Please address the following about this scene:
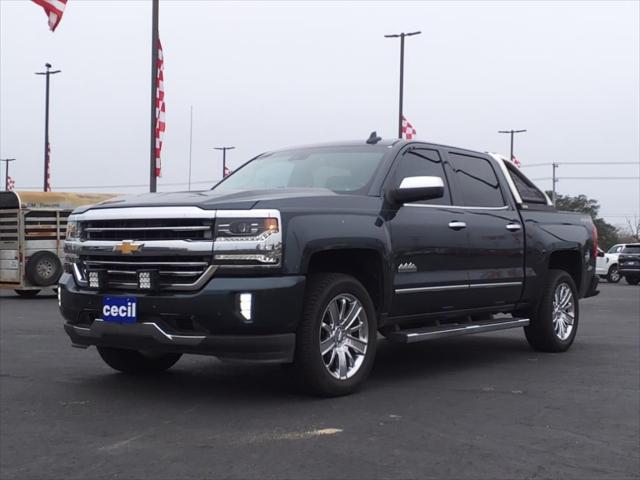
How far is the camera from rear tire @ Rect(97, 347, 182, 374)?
6742mm

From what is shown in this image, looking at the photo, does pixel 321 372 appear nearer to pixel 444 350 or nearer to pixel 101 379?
pixel 101 379

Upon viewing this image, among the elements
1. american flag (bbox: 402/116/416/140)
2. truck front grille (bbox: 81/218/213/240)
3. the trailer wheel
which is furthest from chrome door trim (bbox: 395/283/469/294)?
american flag (bbox: 402/116/416/140)

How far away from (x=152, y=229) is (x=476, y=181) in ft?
11.3

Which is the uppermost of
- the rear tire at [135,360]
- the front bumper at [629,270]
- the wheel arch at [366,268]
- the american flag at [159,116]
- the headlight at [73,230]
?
the american flag at [159,116]

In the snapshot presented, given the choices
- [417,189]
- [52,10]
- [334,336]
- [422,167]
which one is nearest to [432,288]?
[417,189]

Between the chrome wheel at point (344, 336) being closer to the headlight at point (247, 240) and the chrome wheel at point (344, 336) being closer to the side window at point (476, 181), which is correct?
the headlight at point (247, 240)

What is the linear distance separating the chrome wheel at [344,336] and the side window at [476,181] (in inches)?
76.4

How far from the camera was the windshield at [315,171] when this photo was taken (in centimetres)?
675

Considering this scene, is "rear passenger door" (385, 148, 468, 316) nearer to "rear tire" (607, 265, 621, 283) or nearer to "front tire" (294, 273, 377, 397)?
"front tire" (294, 273, 377, 397)

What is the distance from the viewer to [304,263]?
5.65m

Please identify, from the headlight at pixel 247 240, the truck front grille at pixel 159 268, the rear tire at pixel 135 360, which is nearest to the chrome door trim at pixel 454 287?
the headlight at pixel 247 240

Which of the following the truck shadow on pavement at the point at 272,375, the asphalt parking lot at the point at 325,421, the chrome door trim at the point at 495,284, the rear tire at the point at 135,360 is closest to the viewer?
the asphalt parking lot at the point at 325,421

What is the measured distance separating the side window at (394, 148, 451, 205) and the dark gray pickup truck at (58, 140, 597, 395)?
15mm

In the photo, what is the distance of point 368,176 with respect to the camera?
22.0ft
